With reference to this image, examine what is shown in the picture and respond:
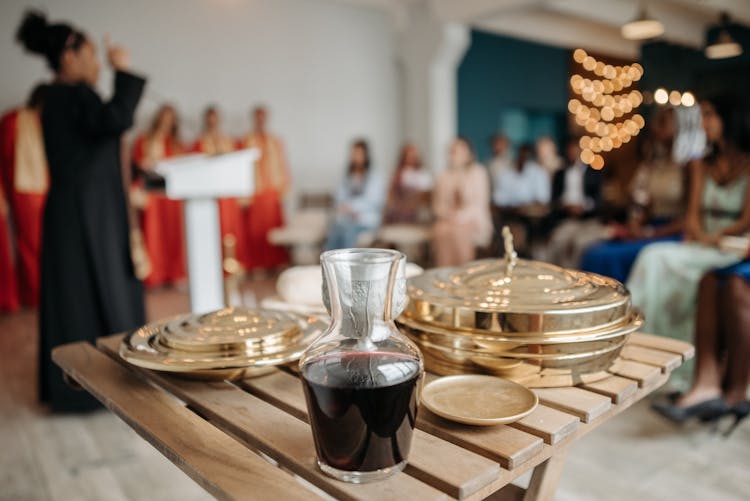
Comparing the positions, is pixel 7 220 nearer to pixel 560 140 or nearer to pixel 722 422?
pixel 722 422

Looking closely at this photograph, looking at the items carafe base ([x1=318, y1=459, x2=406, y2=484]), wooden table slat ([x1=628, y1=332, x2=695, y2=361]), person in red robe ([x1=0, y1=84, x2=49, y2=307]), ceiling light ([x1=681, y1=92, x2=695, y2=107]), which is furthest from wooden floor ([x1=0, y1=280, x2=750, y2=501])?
ceiling light ([x1=681, y1=92, x2=695, y2=107])

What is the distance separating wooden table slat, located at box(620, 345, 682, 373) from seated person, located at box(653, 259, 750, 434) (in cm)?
123

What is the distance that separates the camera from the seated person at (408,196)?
5.79m

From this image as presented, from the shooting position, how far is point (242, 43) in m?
6.34

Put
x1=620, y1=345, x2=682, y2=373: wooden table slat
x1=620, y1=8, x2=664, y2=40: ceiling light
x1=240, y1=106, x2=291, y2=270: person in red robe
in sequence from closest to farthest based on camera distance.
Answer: x1=620, y1=345, x2=682, y2=373: wooden table slat → x1=620, y1=8, x2=664, y2=40: ceiling light → x1=240, y1=106, x2=291, y2=270: person in red robe

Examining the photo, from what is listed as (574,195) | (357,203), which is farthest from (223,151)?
(574,195)

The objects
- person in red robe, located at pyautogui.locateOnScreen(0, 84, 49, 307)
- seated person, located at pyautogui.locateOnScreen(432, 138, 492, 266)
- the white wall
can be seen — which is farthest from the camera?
the white wall

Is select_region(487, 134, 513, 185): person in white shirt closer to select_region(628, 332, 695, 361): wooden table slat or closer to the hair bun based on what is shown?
the hair bun

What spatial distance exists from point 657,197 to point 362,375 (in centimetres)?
353

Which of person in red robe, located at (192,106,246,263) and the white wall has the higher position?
the white wall

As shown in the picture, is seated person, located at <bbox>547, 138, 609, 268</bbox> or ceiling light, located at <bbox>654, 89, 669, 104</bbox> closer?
seated person, located at <bbox>547, 138, 609, 268</bbox>

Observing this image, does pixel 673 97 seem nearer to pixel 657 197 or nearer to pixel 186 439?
pixel 657 197

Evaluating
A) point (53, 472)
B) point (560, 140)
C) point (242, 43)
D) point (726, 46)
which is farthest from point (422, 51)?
point (53, 472)

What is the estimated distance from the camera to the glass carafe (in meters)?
0.69
